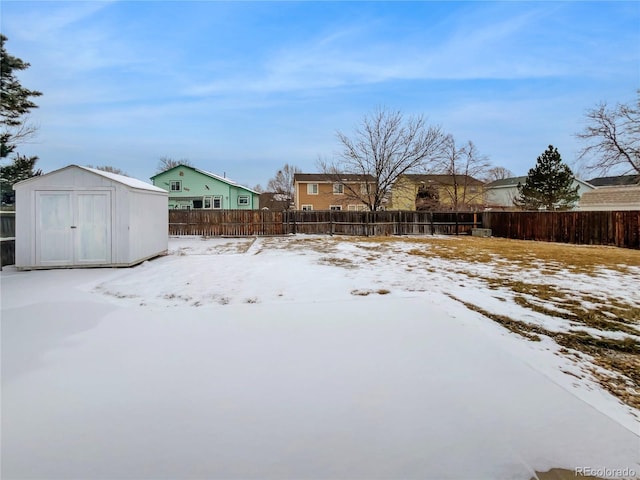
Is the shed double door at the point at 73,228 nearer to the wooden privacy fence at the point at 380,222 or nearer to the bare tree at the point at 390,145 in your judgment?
the wooden privacy fence at the point at 380,222

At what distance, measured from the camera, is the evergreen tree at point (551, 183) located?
22172 mm

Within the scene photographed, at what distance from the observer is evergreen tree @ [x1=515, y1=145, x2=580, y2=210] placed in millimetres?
22172

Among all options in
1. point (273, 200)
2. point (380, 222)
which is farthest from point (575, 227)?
point (273, 200)

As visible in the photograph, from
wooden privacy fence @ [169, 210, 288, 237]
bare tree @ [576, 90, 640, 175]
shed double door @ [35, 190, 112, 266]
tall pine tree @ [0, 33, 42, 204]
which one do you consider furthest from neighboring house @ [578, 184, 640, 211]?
tall pine tree @ [0, 33, 42, 204]

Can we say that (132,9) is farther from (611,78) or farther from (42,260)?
(611,78)

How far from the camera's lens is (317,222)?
58.9 feet

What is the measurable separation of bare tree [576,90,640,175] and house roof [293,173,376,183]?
1227 centimetres

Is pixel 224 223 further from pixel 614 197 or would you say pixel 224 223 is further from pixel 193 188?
pixel 614 197

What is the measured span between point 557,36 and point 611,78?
427 inches

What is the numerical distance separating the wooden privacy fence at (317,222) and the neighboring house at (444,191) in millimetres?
8012

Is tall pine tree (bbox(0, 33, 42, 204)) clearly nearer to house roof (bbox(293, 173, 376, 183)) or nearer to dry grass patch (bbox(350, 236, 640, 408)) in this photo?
dry grass patch (bbox(350, 236, 640, 408))

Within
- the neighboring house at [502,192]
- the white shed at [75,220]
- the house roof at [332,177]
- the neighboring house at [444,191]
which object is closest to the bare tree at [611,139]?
the neighboring house at [444,191]

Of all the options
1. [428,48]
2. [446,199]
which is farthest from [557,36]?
[446,199]

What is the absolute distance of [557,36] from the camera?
9492 mm
